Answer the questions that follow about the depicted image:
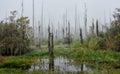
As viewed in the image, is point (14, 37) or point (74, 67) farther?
point (14, 37)

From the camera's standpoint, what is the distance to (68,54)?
1554 inches

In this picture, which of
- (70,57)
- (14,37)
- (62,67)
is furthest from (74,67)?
(14,37)

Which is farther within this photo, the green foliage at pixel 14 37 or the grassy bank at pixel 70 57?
the green foliage at pixel 14 37

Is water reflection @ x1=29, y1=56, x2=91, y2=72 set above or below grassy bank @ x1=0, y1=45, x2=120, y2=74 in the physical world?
below

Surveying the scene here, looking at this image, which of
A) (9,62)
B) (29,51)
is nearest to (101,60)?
(9,62)

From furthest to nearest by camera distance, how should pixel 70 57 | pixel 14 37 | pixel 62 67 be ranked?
1. pixel 14 37
2. pixel 70 57
3. pixel 62 67

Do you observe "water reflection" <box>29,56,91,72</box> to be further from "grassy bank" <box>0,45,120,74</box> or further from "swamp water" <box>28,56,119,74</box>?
"grassy bank" <box>0,45,120,74</box>

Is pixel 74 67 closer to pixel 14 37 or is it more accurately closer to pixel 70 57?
pixel 70 57

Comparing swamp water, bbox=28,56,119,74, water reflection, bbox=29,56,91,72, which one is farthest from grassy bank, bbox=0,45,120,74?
swamp water, bbox=28,56,119,74

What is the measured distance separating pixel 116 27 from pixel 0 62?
2130 centimetres

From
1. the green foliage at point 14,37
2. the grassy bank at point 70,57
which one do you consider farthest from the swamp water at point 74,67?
the green foliage at point 14,37

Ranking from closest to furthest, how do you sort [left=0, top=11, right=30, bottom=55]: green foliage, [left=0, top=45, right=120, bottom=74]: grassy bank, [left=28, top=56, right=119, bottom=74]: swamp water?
[left=28, top=56, right=119, bottom=74]: swamp water → [left=0, top=45, right=120, bottom=74]: grassy bank → [left=0, top=11, right=30, bottom=55]: green foliage

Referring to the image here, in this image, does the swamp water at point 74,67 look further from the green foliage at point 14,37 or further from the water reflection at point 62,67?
A: the green foliage at point 14,37

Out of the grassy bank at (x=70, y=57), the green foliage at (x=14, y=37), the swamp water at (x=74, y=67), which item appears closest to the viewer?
the swamp water at (x=74, y=67)
